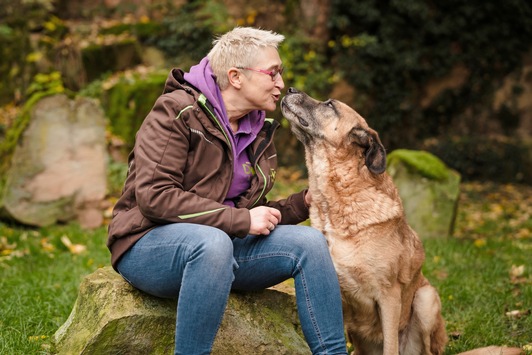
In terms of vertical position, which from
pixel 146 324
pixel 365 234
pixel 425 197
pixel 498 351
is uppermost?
pixel 365 234

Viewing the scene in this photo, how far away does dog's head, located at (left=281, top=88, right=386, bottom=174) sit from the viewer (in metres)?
3.52

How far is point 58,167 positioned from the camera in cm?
655

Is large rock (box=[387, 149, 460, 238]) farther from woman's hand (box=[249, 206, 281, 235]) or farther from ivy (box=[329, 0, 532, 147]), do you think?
ivy (box=[329, 0, 532, 147])

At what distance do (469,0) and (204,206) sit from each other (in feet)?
36.2

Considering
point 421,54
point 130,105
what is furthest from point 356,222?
point 421,54

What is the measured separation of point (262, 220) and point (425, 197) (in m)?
4.37

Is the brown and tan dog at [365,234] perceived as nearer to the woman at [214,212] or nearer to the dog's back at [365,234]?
the dog's back at [365,234]

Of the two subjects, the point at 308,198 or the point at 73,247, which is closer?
the point at 308,198

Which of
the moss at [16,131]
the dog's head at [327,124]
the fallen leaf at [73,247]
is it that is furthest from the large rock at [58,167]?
the dog's head at [327,124]

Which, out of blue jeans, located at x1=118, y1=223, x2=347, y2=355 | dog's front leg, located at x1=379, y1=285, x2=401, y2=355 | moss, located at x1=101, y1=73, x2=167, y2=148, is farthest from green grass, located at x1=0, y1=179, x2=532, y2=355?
moss, located at x1=101, y1=73, x2=167, y2=148

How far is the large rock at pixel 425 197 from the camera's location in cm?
695

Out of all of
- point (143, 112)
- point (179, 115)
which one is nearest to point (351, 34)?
point (143, 112)

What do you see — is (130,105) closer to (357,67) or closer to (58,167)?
(58,167)

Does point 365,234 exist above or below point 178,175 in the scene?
below
